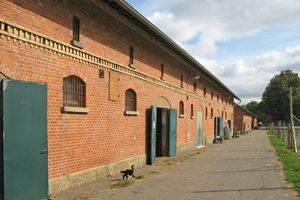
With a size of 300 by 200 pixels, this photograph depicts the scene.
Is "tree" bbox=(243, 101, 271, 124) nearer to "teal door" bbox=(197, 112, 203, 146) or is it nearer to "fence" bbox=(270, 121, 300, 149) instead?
"fence" bbox=(270, 121, 300, 149)

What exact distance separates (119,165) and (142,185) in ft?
6.36

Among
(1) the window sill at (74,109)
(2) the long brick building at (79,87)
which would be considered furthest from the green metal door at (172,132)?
(1) the window sill at (74,109)

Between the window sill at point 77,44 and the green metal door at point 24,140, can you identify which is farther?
the window sill at point 77,44

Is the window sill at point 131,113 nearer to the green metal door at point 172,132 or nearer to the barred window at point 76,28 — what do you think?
the green metal door at point 172,132

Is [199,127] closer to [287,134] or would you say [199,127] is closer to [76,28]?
[287,134]

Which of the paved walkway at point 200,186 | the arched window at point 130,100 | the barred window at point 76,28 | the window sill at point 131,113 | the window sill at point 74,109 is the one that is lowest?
the paved walkway at point 200,186

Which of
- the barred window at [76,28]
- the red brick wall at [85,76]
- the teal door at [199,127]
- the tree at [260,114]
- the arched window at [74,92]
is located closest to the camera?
the red brick wall at [85,76]

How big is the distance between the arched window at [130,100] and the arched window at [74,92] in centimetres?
265

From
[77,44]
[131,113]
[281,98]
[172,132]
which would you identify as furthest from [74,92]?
[281,98]

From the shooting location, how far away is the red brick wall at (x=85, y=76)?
231 inches

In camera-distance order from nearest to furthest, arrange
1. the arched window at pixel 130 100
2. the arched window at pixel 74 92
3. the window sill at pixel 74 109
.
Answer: the window sill at pixel 74 109 → the arched window at pixel 74 92 → the arched window at pixel 130 100

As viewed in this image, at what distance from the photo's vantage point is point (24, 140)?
550 cm

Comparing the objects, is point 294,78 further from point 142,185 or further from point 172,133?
point 142,185

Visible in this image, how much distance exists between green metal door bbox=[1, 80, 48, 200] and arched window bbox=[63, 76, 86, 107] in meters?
1.03
